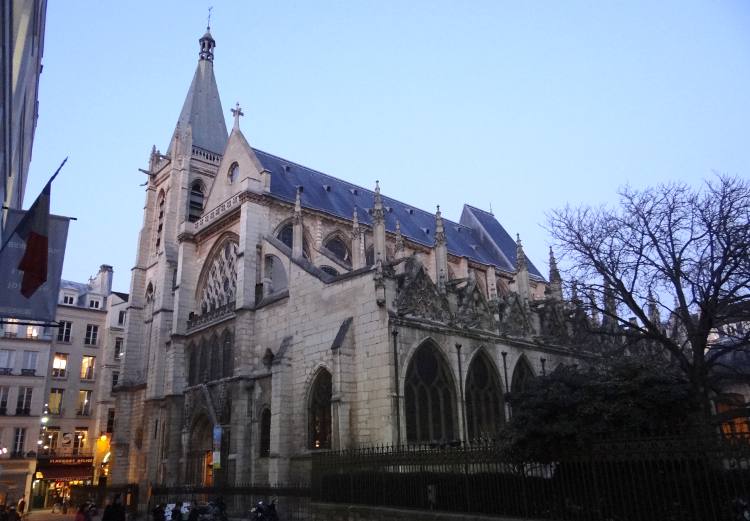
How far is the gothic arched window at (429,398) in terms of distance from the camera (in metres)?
18.3

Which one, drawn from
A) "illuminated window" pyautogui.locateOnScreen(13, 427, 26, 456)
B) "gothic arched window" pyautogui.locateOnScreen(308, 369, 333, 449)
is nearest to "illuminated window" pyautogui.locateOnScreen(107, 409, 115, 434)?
"illuminated window" pyautogui.locateOnScreen(13, 427, 26, 456)

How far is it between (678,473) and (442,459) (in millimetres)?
4452

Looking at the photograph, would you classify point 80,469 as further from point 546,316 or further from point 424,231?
point 546,316

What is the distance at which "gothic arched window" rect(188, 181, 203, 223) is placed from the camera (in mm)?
36341

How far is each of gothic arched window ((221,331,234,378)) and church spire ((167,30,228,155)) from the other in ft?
52.1

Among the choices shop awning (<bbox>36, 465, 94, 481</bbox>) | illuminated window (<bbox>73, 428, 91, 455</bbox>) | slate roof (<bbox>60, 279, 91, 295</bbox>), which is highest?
slate roof (<bbox>60, 279, 91, 295</bbox>)

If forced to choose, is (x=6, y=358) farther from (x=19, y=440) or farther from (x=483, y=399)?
(x=483, y=399)

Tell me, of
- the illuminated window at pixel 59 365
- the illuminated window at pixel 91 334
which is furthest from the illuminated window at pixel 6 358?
the illuminated window at pixel 91 334

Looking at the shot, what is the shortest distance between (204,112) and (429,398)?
29.8m

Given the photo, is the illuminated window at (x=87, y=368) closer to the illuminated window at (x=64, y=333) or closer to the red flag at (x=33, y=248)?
the illuminated window at (x=64, y=333)

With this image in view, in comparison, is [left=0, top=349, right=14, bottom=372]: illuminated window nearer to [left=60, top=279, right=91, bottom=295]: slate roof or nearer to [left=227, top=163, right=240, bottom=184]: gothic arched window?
[left=60, top=279, right=91, bottom=295]: slate roof

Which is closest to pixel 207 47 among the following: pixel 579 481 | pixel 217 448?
pixel 217 448

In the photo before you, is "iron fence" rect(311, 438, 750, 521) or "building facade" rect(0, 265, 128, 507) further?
"building facade" rect(0, 265, 128, 507)

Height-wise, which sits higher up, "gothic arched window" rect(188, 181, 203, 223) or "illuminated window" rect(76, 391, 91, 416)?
"gothic arched window" rect(188, 181, 203, 223)
